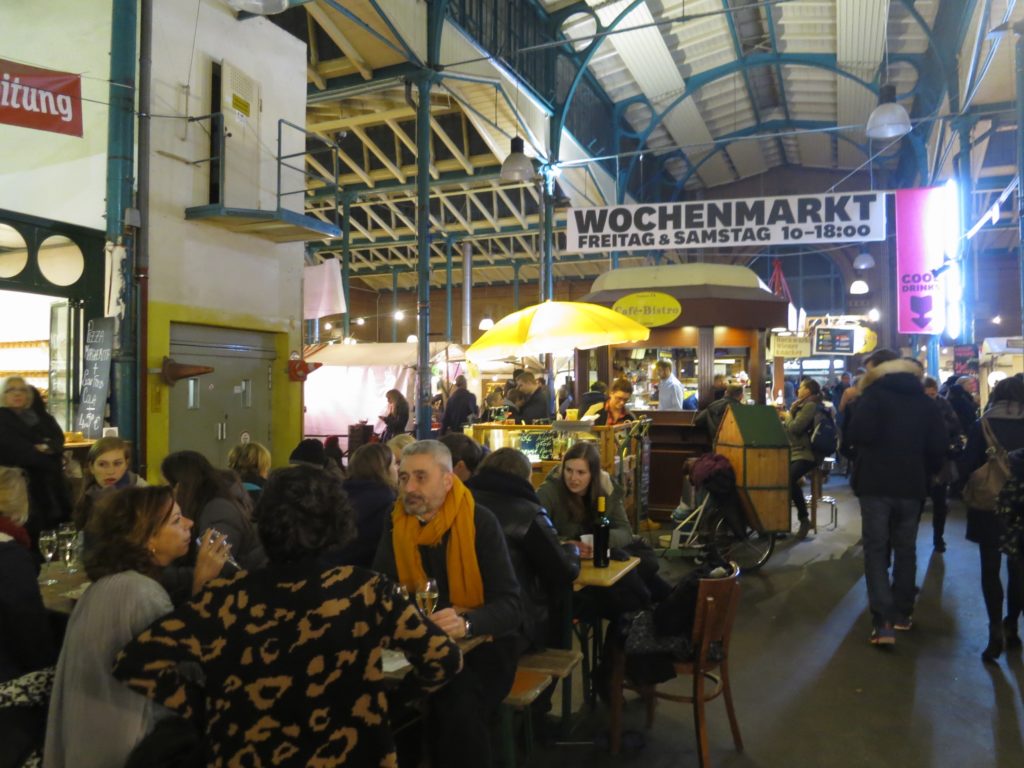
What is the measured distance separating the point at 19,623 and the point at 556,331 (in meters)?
5.46

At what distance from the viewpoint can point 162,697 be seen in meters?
2.05

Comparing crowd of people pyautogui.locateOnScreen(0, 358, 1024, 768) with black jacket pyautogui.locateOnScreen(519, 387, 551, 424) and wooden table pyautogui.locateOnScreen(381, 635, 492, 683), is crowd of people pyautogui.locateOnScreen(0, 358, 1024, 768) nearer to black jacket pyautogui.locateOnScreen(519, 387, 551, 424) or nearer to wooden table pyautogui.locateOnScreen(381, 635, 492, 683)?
wooden table pyautogui.locateOnScreen(381, 635, 492, 683)

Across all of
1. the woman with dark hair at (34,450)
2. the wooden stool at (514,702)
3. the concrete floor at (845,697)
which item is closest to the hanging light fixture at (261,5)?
the woman with dark hair at (34,450)

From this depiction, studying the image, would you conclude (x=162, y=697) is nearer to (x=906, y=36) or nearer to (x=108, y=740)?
(x=108, y=740)

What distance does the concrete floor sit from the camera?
3.87m

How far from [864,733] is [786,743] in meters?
0.44

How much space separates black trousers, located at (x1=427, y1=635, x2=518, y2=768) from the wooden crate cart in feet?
16.6

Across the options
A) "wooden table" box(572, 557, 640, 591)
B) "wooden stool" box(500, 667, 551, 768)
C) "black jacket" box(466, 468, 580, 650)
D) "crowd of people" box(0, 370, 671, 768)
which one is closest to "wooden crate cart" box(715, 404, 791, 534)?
"wooden table" box(572, 557, 640, 591)

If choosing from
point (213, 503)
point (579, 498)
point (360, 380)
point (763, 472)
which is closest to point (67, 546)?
point (213, 503)

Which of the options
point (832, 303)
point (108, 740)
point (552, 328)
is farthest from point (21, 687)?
point (832, 303)

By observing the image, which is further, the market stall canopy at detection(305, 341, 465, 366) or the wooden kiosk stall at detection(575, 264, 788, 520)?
the market stall canopy at detection(305, 341, 465, 366)

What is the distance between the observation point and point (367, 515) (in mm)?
4164

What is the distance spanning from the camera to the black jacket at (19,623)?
2.67 metres

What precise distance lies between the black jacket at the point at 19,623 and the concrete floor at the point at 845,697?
2182mm
